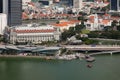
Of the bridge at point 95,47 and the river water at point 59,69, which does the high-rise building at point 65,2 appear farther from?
the river water at point 59,69

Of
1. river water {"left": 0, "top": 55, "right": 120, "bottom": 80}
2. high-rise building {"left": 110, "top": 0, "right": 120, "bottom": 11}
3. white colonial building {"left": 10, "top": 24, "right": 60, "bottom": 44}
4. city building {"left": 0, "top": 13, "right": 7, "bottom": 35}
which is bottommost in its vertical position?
A: river water {"left": 0, "top": 55, "right": 120, "bottom": 80}

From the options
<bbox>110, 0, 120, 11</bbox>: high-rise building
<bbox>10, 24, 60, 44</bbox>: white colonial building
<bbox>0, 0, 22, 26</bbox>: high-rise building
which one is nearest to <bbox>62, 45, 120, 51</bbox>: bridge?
<bbox>10, 24, 60, 44</bbox>: white colonial building

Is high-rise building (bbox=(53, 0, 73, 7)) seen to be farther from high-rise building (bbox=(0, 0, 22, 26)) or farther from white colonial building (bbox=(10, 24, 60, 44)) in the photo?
white colonial building (bbox=(10, 24, 60, 44))

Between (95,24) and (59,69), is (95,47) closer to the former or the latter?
(59,69)

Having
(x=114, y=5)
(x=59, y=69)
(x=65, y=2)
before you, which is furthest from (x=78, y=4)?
(x=59, y=69)

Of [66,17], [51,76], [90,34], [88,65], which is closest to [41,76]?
[51,76]
